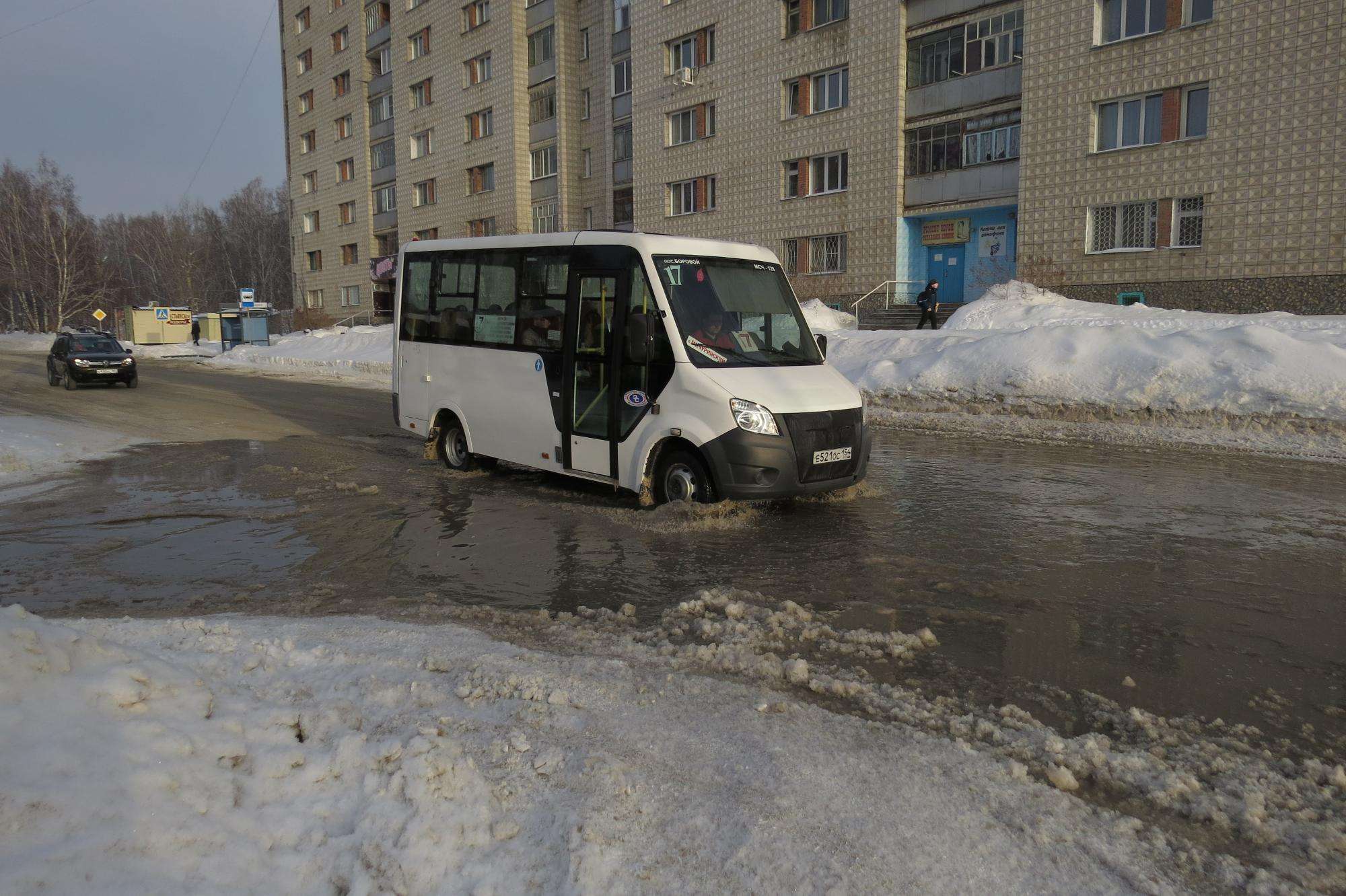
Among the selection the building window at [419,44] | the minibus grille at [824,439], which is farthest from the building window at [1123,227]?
the building window at [419,44]

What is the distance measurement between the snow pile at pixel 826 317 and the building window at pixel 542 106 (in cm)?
2010

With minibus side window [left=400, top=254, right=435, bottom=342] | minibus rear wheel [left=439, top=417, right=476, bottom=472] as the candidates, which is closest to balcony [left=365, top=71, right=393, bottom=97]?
minibus side window [left=400, top=254, right=435, bottom=342]

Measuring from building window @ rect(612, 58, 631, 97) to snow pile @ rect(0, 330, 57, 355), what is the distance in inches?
1240

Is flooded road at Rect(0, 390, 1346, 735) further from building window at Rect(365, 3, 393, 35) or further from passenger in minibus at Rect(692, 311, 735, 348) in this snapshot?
building window at Rect(365, 3, 393, 35)

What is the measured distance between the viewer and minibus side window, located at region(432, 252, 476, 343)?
10.5 metres

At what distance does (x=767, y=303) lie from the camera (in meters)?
8.95

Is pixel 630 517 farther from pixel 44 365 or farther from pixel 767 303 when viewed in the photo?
pixel 44 365

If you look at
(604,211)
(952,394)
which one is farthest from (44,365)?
(952,394)

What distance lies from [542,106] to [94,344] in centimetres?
2709

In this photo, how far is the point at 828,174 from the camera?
1315 inches

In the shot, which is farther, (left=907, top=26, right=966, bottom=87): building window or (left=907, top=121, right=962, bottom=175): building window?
(left=907, top=121, right=962, bottom=175): building window

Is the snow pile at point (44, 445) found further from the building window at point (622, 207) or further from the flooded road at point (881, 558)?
the building window at point (622, 207)

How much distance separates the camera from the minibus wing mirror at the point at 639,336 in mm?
8172

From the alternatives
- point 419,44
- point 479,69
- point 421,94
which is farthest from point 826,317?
point 419,44
